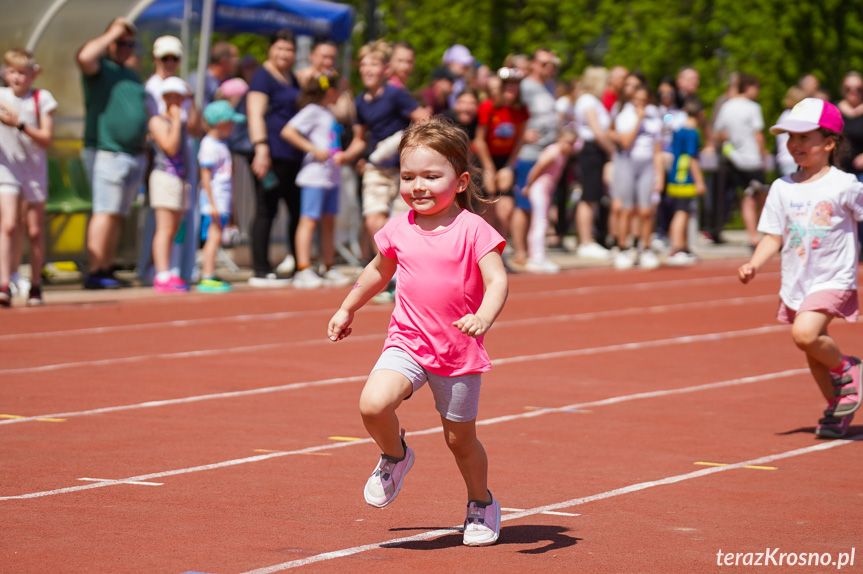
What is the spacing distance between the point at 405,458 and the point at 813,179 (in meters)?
3.59

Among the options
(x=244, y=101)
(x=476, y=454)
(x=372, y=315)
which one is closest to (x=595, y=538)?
(x=476, y=454)

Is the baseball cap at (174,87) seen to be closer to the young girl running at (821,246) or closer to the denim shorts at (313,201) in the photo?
the denim shorts at (313,201)

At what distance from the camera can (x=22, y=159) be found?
13062 mm

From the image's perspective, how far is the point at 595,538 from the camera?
543cm

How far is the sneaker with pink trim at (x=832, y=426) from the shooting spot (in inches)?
304

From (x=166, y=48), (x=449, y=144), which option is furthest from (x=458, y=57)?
(x=449, y=144)

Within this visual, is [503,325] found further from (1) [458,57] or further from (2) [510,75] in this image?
(1) [458,57]

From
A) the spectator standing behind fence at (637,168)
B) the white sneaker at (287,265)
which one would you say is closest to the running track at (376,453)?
the white sneaker at (287,265)

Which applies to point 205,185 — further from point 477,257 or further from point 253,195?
point 477,257

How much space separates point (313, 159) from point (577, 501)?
981 centimetres

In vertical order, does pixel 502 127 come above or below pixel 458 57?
below

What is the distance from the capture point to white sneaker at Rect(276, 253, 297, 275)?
685 inches

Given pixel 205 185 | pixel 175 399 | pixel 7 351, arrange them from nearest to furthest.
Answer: pixel 175 399, pixel 7 351, pixel 205 185

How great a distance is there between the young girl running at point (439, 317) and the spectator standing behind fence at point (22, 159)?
8210 mm
